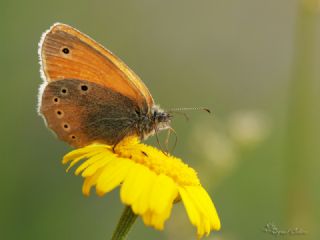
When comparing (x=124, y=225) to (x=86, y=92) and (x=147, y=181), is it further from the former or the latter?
(x=86, y=92)

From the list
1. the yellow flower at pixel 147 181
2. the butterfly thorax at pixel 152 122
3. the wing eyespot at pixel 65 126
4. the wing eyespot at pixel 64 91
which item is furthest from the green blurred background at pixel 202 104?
the wing eyespot at pixel 64 91

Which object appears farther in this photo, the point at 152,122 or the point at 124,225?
the point at 152,122

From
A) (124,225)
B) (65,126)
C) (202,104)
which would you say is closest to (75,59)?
(65,126)

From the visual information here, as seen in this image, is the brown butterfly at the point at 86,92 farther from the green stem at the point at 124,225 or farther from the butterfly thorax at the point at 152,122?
the green stem at the point at 124,225

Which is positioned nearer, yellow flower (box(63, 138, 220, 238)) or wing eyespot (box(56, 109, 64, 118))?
yellow flower (box(63, 138, 220, 238))

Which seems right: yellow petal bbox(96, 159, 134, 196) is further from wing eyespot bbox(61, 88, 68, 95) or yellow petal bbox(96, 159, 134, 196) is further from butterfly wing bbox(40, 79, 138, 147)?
wing eyespot bbox(61, 88, 68, 95)

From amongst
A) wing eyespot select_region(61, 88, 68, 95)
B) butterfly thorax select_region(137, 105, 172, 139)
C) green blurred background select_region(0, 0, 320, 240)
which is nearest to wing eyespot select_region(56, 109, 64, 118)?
wing eyespot select_region(61, 88, 68, 95)
